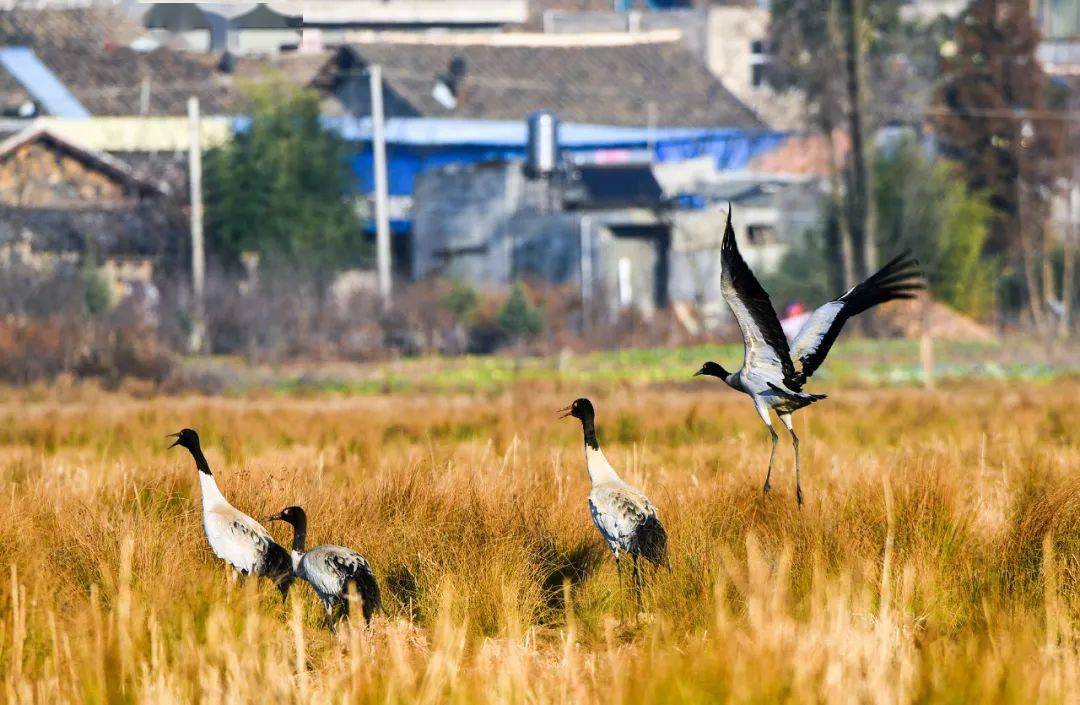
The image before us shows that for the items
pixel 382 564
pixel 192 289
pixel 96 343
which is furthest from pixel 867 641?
pixel 192 289

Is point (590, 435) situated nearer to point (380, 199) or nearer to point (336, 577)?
point (336, 577)

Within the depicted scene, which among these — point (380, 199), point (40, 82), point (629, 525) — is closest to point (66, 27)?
point (40, 82)

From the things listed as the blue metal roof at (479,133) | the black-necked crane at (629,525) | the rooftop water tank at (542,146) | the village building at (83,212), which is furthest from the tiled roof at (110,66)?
the black-necked crane at (629,525)

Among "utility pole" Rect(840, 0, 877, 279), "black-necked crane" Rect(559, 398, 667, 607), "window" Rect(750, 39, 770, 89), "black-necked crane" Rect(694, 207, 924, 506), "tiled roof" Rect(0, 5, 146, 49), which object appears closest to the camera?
"black-necked crane" Rect(559, 398, 667, 607)

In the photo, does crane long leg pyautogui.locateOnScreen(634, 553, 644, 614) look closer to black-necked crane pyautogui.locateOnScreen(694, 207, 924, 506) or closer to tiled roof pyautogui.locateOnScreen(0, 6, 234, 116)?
black-necked crane pyautogui.locateOnScreen(694, 207, 924, 506)

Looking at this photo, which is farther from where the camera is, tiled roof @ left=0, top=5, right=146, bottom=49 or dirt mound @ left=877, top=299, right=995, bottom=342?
tiled roof @ left=0, top=5, right=146, bottom=49

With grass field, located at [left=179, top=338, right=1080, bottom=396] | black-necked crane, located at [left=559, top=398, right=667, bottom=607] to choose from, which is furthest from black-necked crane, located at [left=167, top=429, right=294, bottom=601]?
grass field, located at [left=179, top=338, right=1080, bottom=396]

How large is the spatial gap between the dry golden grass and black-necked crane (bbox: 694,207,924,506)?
488 millimetres

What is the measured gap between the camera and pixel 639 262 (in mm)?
47719

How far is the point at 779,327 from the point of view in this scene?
8156 mm

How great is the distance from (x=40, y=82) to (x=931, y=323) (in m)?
32.3

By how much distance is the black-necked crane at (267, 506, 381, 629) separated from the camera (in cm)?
695

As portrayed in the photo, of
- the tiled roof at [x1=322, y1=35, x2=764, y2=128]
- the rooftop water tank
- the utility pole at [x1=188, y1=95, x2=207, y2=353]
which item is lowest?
the utility pole at [x1=188, y1=95, x2=207, y2=353]

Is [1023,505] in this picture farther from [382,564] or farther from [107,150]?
[107,150]
